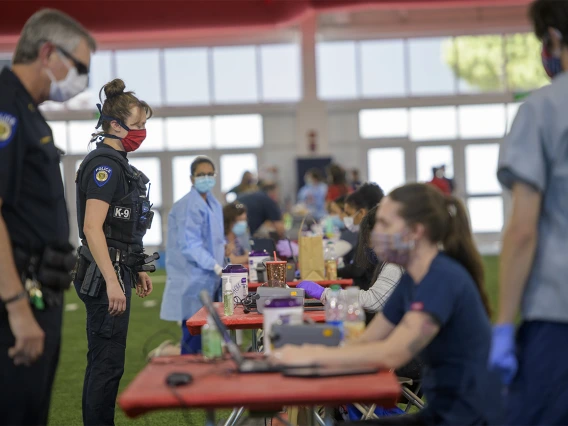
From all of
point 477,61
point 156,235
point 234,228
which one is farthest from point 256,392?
point 477,61

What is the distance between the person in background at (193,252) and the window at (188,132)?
541 inches

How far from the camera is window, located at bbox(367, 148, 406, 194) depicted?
2019 centimetres

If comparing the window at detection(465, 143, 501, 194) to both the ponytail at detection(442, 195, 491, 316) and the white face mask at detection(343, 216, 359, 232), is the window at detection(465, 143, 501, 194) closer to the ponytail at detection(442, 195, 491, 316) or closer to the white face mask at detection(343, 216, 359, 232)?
the white face mask at detection(343, 216, 359, 232)

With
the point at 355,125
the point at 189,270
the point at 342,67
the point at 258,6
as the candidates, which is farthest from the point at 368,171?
the point at 189,270

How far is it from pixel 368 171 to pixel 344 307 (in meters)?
17.3

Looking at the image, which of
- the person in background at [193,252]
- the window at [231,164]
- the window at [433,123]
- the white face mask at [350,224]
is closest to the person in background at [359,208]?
the white face mask at [350,224]

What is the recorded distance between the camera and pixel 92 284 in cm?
381

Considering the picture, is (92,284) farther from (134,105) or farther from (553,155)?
(553,155)

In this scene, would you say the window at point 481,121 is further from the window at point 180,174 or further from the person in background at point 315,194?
the window at point 180,174

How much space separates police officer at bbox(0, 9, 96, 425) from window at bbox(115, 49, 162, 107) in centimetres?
1743

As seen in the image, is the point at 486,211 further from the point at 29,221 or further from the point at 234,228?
the point at 29,221

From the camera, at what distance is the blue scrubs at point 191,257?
20.1 ft

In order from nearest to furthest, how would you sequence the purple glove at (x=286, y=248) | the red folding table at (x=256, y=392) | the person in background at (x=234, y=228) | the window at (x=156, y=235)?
the red folding table at (x=256, y=392), the purple glove at (x=286, y=248), the person in background at (x=234, y=228), the window at (x=156, y=235)

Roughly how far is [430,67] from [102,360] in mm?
17336
